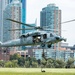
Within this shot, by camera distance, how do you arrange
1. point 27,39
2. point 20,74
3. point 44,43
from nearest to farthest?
1. point 20,74
2. point 44,43
3. point 27,39

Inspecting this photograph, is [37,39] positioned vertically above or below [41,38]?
below

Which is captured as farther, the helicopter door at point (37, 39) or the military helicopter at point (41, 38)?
the helicopter door at point (37, 39)

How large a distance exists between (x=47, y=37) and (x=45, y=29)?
195cm

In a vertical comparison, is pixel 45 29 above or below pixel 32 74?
above

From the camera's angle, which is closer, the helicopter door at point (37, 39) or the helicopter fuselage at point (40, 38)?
the helicopter fuselage at point (40, 38)

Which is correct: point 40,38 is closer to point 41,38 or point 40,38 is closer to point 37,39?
point 41,38

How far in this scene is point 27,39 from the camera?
58.0 meters

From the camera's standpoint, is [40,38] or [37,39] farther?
[37,39]

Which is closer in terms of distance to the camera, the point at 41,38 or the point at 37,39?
the point at 41,38

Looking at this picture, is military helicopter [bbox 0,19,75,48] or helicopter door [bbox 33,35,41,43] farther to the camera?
helicopter door [bbox 33,35,41,43]

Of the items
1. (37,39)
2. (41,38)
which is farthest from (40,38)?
(37,39)

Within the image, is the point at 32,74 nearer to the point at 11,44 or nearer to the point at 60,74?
the point at 60,74

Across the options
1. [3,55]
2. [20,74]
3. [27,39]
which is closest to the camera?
[20,74]

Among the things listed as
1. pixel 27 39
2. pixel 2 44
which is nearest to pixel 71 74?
pixel 27 39
